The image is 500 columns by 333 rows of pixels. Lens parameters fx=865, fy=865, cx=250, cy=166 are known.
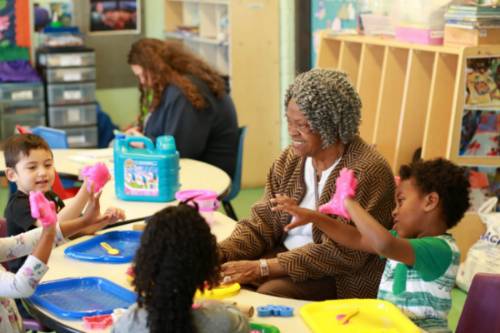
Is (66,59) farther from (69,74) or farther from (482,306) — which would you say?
(482,306)

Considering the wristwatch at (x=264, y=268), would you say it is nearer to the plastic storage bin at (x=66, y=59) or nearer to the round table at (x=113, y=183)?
the round table at (x=113, y=183)

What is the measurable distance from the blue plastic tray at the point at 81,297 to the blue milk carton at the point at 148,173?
3.04 feet

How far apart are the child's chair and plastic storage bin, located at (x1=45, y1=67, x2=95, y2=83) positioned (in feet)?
17.1

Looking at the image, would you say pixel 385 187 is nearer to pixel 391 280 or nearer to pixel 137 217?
pixel 391 280

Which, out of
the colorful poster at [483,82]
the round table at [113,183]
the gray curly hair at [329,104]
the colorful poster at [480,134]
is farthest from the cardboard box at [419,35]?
the gray curly hair at [329,104]

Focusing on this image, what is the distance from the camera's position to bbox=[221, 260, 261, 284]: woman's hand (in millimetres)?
2645

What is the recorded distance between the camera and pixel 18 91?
686 cm

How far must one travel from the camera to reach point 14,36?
691 cm

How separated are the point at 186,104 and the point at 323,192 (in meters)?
1.77

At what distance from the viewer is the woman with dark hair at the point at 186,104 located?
4418mm

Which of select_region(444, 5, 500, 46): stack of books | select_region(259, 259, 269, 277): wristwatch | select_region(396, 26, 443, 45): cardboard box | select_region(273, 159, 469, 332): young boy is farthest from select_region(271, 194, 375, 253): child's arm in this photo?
select_region(396, 26, 443, 45): cardboard box

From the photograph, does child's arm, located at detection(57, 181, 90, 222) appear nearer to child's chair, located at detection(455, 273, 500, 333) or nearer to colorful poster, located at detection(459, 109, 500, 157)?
child's chair, located at detection(455, 273, 500, 333)

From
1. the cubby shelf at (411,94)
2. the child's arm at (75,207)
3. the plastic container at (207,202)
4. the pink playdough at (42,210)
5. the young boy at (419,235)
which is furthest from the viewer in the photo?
the cubby shelf at (411,94)

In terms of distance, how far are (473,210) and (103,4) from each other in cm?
422
